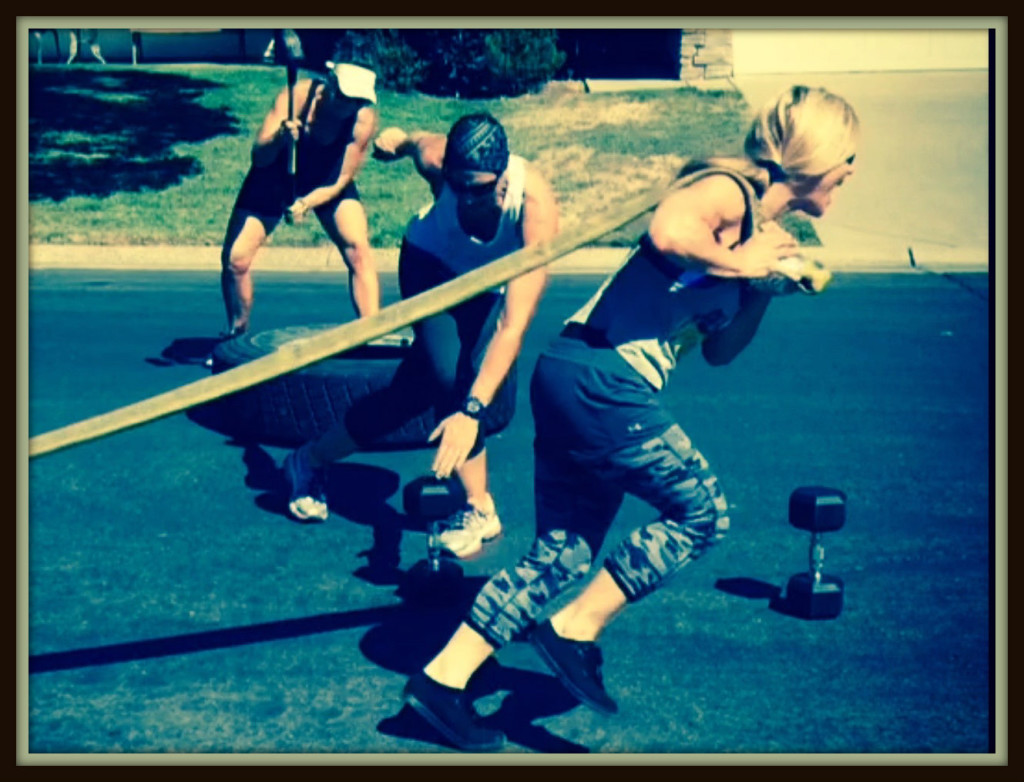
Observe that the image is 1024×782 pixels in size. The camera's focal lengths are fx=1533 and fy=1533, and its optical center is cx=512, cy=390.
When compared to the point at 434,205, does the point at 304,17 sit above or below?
above

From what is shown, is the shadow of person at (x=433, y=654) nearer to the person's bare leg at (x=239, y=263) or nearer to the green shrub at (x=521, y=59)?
the person's bare leg at (x=239, y=263)

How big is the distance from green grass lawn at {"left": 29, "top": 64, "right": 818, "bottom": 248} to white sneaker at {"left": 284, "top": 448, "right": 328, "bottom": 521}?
7.49 m

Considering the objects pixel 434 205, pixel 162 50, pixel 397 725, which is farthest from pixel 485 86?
pixel 397 725

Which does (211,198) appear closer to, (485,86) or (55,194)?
(55,194)

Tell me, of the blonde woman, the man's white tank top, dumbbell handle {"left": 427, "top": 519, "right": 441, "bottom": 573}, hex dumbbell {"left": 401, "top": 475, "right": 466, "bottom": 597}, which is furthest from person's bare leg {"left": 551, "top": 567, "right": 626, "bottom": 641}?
the man's white tank top

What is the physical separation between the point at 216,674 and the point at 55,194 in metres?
11.8

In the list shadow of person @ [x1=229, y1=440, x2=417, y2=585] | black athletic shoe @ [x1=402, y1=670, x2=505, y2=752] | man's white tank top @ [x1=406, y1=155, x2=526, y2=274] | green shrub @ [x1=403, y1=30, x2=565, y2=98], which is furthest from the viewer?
green shrub @ [x1=403, y1=30, x2=565, y2=98]

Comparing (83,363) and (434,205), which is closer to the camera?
(434,205)

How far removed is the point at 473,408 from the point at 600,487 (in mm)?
439

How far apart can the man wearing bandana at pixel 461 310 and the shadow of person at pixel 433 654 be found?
46 centimetres

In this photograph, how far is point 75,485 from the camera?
6715mm

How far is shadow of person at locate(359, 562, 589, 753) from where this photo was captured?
4227mm

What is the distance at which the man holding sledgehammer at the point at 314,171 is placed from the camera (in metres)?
7.99

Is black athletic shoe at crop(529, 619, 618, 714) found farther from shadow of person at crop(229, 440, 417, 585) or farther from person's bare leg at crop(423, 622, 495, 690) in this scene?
shadow of person at crop(229, 440, 417, 585)
